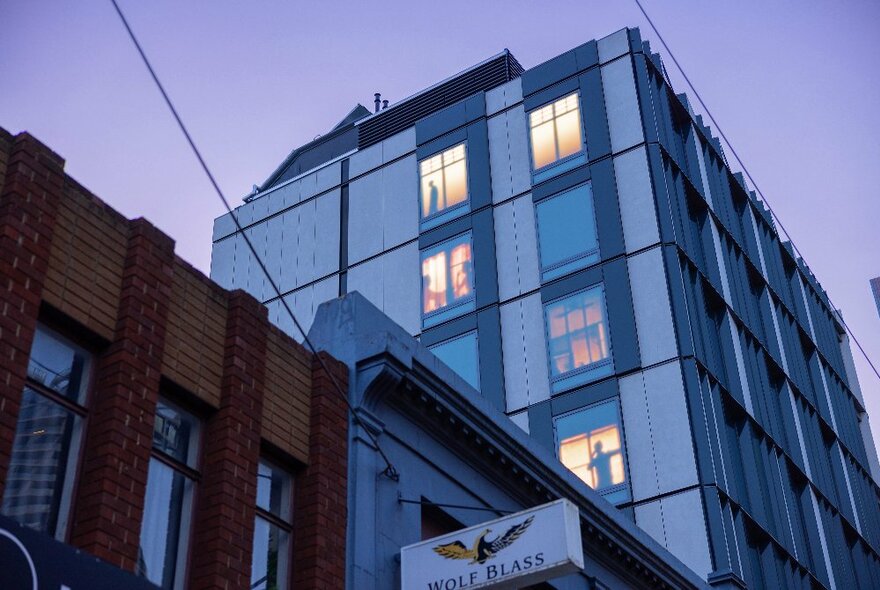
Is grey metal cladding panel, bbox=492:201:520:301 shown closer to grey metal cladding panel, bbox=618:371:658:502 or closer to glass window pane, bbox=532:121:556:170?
glass window pane, bbox=532:121:556:170

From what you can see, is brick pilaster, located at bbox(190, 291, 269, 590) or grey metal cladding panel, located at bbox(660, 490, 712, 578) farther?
grey metal cladding panel, located at bbox(660, 490, 712, 578)

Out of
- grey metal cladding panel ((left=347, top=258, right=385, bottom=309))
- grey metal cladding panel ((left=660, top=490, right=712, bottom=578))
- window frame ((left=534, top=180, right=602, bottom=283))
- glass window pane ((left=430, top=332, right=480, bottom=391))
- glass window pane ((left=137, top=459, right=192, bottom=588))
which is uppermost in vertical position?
grey metal cladding panel ((left=347, top=258, right=385, bottom=309))

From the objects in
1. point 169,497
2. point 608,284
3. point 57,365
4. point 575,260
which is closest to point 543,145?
point 575,260

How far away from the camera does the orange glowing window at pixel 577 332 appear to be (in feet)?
124

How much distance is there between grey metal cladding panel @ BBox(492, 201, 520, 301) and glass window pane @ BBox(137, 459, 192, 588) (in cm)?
2675

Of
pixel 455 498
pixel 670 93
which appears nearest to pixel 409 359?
pixel 455 498

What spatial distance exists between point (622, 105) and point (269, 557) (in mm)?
28551

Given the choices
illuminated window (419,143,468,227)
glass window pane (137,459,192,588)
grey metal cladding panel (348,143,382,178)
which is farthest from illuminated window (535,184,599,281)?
glass window pane (137,459,192,588)

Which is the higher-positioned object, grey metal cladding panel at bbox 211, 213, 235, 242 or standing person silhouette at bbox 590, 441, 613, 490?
grey metal cladding panel at bbox 211, 213, 235, 242

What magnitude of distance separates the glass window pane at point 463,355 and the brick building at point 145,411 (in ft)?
75.9

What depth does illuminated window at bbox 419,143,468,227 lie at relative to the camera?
1719 inches

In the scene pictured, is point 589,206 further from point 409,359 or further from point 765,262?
point 409,359

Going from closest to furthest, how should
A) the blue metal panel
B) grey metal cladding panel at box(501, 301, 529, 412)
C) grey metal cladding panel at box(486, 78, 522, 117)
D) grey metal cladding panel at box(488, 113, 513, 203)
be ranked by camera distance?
the blue metal panel → grey metal cladding panel at box(501, 301, 529, 412) → grey metal cladding panel at box(488, 113, 513, 203) → grey metal cladding panel at box(486, 78, 522, 117)

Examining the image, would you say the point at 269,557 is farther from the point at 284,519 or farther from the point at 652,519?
the point at 652,519
